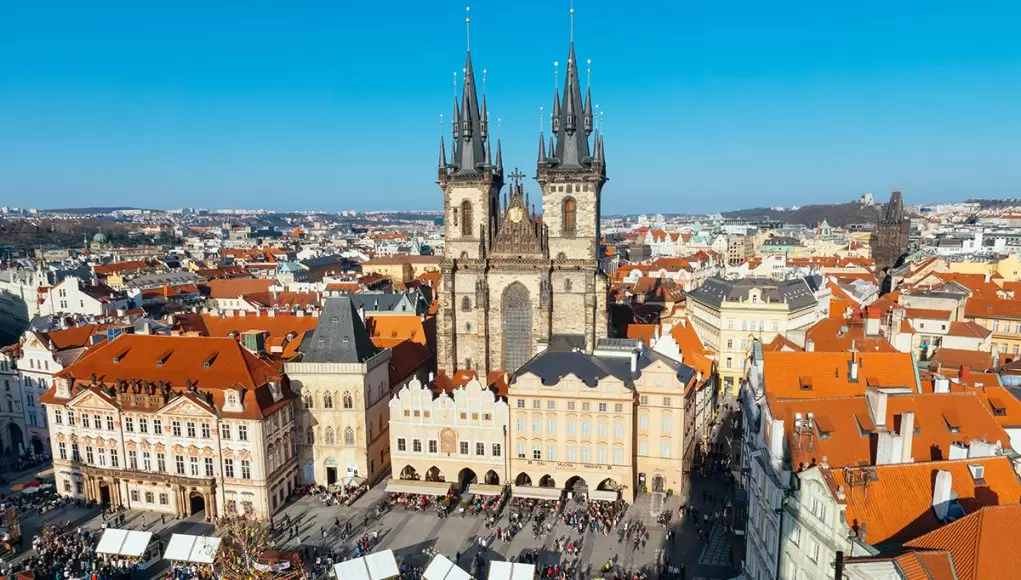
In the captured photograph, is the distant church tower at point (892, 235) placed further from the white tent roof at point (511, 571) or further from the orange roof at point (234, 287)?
the white tent roof at point (511, 571)

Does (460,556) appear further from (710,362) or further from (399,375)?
(710,362)

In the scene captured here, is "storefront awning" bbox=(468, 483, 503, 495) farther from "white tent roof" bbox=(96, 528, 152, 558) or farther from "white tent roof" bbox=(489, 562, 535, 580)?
"white tent roof" bbox=(96, 528, 152, 558)

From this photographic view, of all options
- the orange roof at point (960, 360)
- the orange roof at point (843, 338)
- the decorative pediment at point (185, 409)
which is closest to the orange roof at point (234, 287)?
the decorative pediment at point (185, 409)

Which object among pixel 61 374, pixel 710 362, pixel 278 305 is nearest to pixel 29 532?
pixel 61 374

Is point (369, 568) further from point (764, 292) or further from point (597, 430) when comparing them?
point (764, 292)

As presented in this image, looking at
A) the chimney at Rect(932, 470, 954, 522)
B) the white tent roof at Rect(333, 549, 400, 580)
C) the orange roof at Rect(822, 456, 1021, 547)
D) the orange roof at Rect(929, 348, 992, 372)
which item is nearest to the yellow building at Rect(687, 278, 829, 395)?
the orange roof at Rect(929, 348, 992, 372)

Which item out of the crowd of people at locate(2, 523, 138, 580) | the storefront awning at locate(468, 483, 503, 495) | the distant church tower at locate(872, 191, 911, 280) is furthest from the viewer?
the distant church tower at locate(872, 191, 911, 280)

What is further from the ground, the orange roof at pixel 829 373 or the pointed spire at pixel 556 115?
the pointed spire at pixel 556 115
